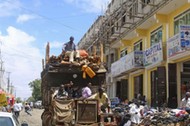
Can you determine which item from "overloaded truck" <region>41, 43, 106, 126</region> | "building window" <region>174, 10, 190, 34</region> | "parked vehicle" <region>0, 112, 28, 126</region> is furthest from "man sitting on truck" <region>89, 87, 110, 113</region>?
"building window" <region>174, 10, 190, 34</region>

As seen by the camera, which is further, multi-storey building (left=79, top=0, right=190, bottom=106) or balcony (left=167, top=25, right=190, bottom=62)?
multi-storey building (left=79, top=0, right=190, bottom=106)

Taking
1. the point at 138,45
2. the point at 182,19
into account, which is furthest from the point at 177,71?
the point at 138,45

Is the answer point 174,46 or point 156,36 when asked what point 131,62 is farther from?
point 174,46

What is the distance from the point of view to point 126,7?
31203 millimetres

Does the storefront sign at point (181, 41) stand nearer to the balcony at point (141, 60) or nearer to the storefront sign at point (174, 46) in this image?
the storefront sign at point (174, 46)

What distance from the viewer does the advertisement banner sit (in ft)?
60.2

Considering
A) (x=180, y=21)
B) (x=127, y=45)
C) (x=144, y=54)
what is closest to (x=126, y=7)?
(x=127, y=45)

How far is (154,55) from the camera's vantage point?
2316cm

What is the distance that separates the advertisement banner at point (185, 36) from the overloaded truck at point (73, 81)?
6.62 meters

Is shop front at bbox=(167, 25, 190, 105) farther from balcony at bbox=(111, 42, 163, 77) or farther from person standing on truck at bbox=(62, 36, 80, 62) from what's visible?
person standing on truck at bbox=(62, 36, 80, 62)

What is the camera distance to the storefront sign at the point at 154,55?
868 inches

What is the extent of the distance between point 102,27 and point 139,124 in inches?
970

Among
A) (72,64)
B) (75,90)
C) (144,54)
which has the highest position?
(144,54)

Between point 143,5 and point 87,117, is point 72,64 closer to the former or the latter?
point 87,117
